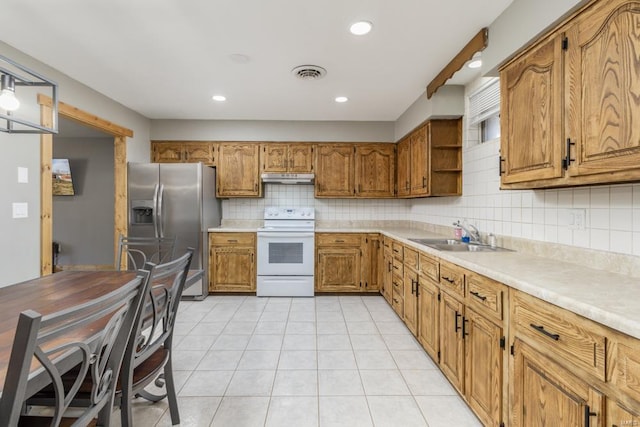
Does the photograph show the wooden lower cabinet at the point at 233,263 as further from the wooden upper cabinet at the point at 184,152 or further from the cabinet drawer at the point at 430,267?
the cabinet drawer at the point at 430,267

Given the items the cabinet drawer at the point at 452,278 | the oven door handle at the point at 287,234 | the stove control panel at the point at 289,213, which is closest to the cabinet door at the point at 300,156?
the stove control panel at the point at 289,213

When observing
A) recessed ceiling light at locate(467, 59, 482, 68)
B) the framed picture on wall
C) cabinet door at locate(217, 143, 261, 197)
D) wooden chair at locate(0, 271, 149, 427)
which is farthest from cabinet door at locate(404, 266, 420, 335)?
the framed picture on wall

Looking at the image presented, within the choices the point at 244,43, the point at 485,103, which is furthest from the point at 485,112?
the point at 244,43

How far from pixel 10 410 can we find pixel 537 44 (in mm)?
2524

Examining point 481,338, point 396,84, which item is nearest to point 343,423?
point 481,338

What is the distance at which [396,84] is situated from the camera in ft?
10.7

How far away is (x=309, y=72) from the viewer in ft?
9.59

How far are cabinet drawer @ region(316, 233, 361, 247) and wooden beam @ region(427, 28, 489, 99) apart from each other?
201 centimetres

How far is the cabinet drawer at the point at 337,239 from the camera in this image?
436 centimetres

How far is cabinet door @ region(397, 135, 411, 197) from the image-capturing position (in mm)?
4113

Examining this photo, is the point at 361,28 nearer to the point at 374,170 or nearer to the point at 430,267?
the point at 430,267

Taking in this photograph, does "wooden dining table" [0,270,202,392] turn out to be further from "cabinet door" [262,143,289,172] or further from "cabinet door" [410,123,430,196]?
"cabinet door" [262,143,289,172]

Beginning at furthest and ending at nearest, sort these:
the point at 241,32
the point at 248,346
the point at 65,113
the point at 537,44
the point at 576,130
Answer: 1. the point at 65,113
2. the point at 248,346
3. the point at 241,32
4. the point at 537,44
5. the point at 576,130

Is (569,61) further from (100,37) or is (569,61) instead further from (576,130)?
(100,37)
